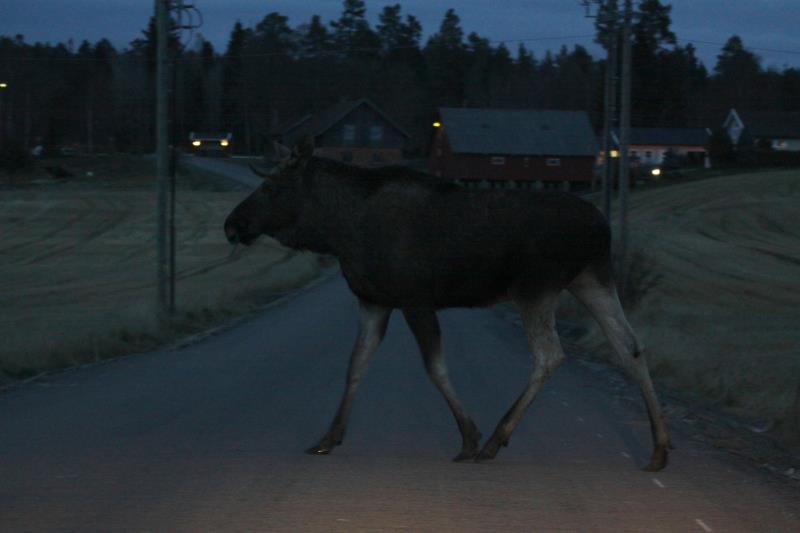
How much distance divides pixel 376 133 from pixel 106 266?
42.0 ft

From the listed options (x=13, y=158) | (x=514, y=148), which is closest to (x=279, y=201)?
(x=514, y=148)

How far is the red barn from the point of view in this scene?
62781 millimetres

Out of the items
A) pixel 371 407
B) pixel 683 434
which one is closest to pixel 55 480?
pixel 371 407

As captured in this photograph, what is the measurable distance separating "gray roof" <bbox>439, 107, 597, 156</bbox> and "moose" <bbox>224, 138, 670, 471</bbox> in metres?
51.8

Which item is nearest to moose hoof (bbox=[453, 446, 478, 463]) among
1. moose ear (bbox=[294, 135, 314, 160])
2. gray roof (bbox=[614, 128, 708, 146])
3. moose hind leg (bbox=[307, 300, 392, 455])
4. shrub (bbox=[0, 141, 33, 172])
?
moose hind leg (bbox=[307, 300, 392, 455])

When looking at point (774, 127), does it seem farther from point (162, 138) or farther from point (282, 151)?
point (282, 151)

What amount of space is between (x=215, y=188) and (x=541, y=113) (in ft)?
75.1

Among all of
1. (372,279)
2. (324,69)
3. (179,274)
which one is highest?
(324,69)

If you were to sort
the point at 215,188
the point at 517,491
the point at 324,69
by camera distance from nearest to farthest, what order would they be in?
the point at 517,491
the point at 324,69
the point at 215,188

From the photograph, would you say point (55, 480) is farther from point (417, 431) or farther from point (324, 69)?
point (324, 69)

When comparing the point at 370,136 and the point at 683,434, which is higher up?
the point at 370,136

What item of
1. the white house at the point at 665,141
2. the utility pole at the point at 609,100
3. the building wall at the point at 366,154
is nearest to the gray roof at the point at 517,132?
the building wall at the point at 366,154

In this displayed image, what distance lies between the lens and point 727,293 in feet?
113

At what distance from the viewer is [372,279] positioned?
29.7 ft
